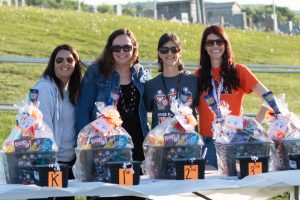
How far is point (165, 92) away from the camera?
5.07 m

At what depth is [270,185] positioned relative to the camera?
14.3 feet

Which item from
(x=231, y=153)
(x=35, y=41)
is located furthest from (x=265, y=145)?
(x=35, y=41)

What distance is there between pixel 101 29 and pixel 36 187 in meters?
18.4

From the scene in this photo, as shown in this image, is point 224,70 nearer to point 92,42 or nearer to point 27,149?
point 27,149

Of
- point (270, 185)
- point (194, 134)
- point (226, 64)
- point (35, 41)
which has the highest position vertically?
point (35, 41)

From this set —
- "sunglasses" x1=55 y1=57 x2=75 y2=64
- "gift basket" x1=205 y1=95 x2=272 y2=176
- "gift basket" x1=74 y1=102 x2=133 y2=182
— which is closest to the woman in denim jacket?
"sunglasses" x1=55 y1=57 x2=75 y2=64

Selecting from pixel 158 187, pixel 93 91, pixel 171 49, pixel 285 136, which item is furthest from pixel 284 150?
pixel 93 91

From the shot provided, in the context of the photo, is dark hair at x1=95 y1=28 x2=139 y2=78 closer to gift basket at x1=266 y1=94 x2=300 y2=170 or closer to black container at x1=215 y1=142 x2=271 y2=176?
black container at x1=215 y1=142 x2=271 y2=176

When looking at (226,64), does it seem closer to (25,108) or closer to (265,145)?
(265,145)

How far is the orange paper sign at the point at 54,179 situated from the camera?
419 centimetres

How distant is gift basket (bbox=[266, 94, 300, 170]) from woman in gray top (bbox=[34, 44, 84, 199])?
1288 millimetres

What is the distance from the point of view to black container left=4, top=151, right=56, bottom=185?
427cm

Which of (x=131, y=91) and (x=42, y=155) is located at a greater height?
(x=131, y=91)

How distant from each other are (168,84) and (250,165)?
919 millimetres
